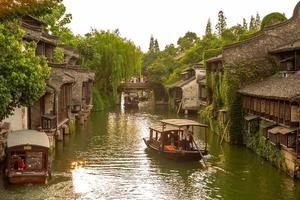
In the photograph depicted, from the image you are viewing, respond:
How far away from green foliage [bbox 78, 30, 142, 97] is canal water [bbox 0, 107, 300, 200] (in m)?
33.5

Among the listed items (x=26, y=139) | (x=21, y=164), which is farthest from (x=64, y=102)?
(x=21, y=164)

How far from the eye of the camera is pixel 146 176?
29.8 m

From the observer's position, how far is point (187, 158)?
111 ft

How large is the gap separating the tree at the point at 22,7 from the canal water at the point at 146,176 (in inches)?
406

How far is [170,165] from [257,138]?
27.0 ft

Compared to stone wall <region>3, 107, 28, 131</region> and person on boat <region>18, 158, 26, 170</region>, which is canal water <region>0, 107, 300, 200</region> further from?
stone wall <region>3, 107, 28, 131</region>

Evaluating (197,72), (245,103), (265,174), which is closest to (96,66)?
(197,72)

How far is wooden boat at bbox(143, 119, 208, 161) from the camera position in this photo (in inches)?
1329

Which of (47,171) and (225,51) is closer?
(47,171)

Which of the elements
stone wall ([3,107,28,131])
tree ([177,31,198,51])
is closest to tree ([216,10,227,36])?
tree ([177,31,198,51])

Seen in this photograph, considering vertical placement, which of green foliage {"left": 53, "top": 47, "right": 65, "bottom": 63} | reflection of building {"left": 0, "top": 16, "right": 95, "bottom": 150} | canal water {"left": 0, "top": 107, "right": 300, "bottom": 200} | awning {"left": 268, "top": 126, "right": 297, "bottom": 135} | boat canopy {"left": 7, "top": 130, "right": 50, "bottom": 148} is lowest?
canal water {"left": 0, "top": 107, "right": 300, "bottom": 200}

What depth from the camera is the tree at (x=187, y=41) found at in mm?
149250

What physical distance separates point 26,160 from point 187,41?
428 feet

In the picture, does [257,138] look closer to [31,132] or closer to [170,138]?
[170,138]
